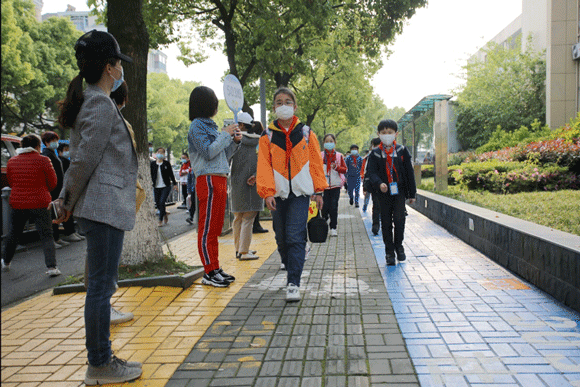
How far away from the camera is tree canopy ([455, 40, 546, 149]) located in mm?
33344

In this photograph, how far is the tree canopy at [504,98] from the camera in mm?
33344

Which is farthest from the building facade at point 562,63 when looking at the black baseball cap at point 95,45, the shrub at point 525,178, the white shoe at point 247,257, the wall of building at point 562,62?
the black baseball cap at point 95,45

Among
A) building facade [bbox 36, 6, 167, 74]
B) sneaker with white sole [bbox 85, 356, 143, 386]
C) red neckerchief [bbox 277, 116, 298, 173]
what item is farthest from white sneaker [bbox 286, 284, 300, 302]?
building facade [bbox 36, 6, 167, 74]

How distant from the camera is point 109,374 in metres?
3.05

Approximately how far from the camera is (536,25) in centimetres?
3850

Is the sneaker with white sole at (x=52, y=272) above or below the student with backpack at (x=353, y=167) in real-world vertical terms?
below

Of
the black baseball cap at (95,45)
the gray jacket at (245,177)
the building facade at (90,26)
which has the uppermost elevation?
the building facade at (90,26)

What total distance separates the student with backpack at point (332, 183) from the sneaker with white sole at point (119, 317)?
5.49m

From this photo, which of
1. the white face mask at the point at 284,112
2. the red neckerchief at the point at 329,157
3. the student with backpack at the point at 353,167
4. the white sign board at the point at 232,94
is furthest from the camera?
the student with backpack at the point at 353,167

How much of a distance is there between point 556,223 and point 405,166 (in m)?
2.14

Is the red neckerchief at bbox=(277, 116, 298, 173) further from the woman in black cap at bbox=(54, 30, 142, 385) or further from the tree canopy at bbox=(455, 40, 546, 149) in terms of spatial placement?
the tree canopy at bbox=(455, 40, 546, 149)

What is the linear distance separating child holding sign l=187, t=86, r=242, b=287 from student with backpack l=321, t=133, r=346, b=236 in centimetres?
407

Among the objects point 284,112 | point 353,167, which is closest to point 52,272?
point 284,112

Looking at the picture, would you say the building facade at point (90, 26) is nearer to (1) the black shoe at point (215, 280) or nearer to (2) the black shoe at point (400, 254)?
(2) the black shoe at point (400, 254)
